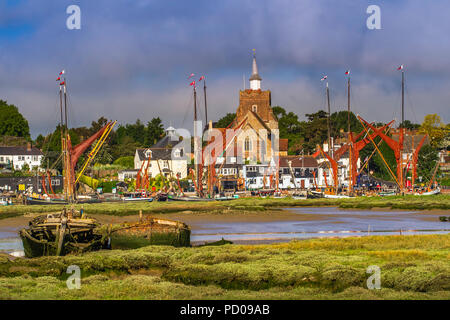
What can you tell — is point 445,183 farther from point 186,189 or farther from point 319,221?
point 319,221

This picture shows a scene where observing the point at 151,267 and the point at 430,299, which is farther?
the point at 151,267

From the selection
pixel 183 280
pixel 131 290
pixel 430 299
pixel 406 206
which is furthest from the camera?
pixel 406 206

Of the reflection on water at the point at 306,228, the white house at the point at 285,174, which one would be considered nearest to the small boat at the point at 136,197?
the reflection on water at the point at 306,228

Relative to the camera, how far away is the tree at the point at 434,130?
176 meters

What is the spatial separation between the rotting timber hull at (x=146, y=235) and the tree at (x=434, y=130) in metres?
151

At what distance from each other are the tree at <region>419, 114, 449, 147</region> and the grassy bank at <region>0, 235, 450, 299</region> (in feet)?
492

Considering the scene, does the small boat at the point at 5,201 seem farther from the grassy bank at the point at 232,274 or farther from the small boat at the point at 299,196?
the grassy bank at the point at 232,274

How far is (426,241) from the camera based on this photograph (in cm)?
3756

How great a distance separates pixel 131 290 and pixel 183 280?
292cm

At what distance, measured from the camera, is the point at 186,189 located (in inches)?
5167
